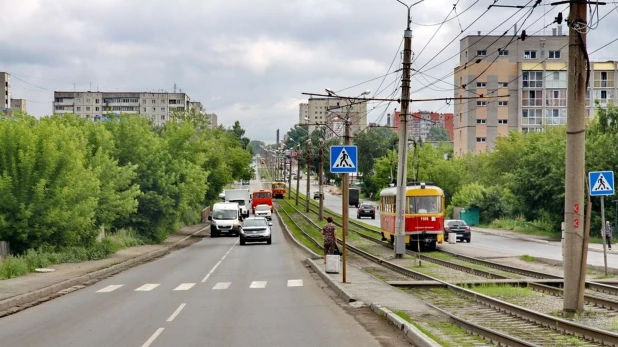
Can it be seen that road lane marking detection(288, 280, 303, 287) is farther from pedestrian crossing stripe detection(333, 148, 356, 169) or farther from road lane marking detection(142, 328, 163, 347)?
road lane marking detection(142, 328, 163, 347)

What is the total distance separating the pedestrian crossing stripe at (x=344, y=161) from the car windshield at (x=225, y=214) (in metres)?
42.2

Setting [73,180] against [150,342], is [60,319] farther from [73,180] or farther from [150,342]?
[73,180]

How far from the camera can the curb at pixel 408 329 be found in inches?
480

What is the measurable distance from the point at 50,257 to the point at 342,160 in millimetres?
15371

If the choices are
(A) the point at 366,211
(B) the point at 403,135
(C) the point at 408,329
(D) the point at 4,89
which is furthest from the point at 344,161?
(D) the point at 4,89

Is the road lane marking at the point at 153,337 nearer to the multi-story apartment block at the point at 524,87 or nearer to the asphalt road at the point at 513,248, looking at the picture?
the asphalt road at the point at 513,248

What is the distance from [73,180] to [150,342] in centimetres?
2223

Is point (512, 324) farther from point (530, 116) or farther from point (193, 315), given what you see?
point (530, 116)

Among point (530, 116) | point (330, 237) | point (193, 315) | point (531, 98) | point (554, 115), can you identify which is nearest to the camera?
point (193, 315)

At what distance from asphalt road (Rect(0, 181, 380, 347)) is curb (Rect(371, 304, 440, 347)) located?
0.60 m

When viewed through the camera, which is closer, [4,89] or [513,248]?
[513,248]

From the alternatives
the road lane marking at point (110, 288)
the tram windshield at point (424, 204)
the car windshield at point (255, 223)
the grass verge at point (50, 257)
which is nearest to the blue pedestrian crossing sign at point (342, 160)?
the road lane marking at point (110, 288)

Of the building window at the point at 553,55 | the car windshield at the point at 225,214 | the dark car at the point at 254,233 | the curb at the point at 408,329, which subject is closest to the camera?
the curb at the point at 408,329

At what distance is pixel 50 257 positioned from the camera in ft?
107
